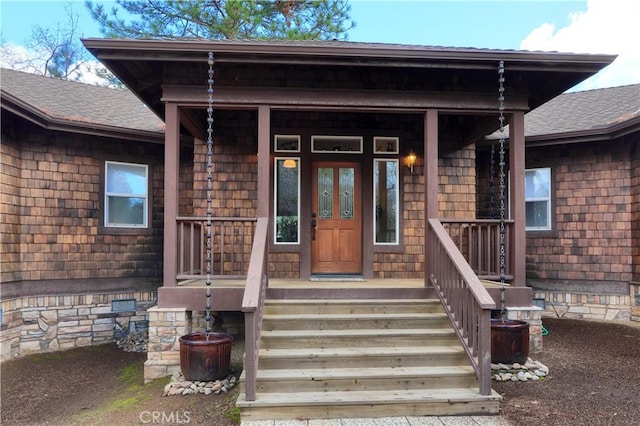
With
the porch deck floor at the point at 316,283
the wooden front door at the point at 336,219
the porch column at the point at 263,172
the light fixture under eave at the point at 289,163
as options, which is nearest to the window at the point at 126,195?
the porch deck floor at the point at 316,283

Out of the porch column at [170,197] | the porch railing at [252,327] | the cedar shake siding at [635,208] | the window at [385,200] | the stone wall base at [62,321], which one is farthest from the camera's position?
the cedar shake siding at [635,208]

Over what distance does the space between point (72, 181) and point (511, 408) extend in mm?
6940

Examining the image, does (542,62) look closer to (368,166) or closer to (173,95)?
(368,166)

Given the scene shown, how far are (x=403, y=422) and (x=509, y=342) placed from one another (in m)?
1.74

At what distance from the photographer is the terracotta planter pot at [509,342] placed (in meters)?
4.53

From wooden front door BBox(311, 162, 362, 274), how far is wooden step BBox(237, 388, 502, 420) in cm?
311

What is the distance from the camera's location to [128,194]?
7.40 metres

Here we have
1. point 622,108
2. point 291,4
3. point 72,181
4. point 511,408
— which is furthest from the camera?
point 291,4

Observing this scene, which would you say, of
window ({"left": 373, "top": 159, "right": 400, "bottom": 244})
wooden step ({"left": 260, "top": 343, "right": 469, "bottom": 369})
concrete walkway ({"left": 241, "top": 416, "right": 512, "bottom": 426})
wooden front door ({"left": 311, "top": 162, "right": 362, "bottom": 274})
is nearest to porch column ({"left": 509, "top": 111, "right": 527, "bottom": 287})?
wooden step ({"left": 260, "top": 343, "right": 469, "bottom": 369})

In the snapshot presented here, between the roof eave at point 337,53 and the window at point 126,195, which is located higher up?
the roof eave at point 337,53

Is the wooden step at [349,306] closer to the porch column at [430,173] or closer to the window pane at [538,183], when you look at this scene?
the porch column at [430,173]

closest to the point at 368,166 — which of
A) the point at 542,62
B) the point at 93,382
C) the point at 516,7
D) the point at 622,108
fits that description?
the point at 542,62

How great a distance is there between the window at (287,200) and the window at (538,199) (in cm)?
464

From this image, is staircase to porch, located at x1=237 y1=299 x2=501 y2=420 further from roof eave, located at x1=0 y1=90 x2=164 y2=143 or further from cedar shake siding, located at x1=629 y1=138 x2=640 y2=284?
cedar shake siding, located at x1=629 y1=138 x2=640 y2=284
